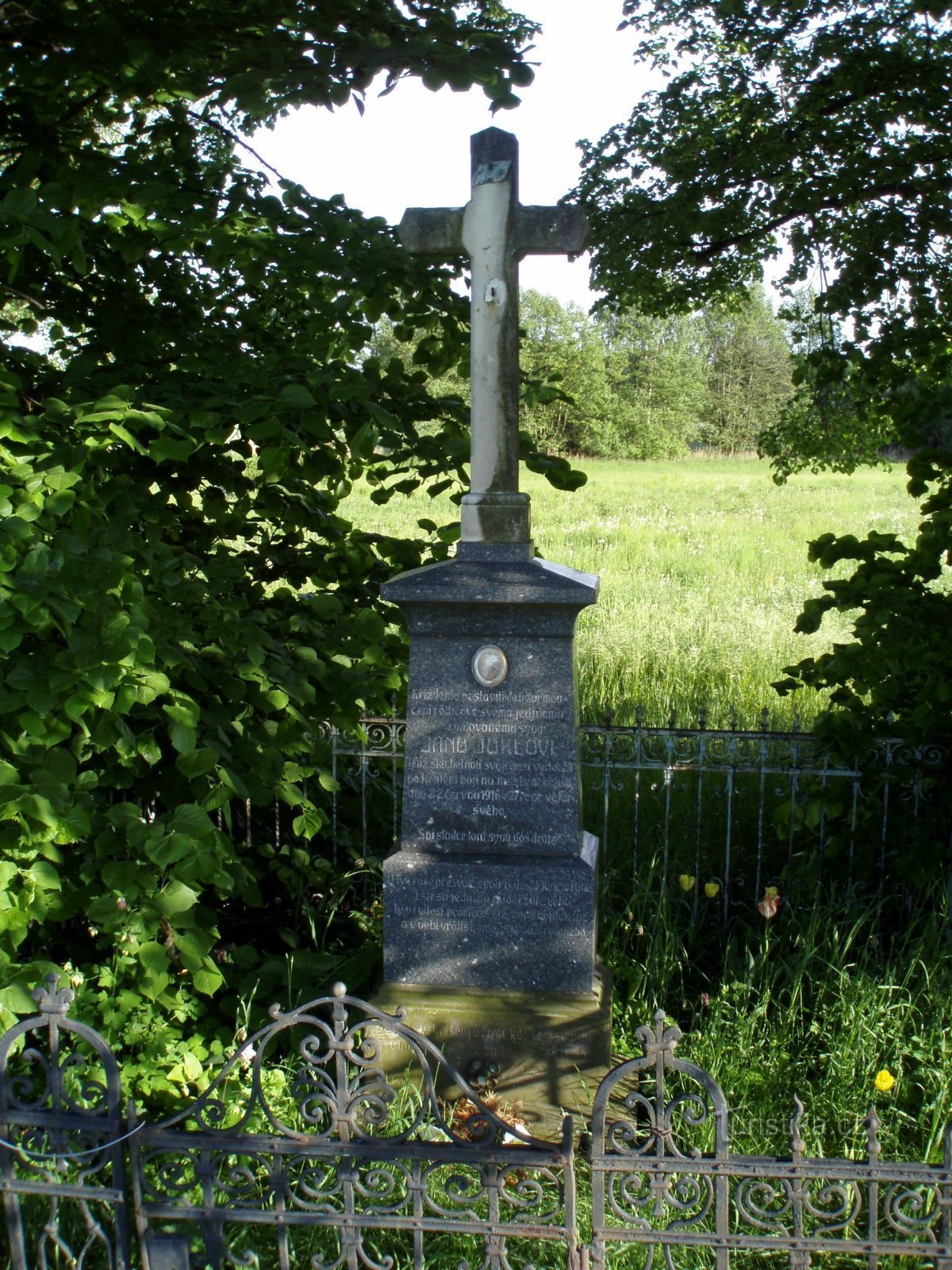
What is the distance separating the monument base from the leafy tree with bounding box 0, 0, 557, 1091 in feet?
1.76

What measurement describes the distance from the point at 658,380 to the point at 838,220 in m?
50.2

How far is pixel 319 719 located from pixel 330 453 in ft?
3.25

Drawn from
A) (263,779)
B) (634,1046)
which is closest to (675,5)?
(263,779)

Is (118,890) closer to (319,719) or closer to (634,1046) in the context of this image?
(319,719)

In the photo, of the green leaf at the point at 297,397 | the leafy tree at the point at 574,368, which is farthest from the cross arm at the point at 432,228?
the leafy tree at the point at 574,368

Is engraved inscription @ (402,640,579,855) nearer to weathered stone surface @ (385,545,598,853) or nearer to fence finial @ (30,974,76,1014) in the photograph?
weathered stone surface @ (385,545,598,853)

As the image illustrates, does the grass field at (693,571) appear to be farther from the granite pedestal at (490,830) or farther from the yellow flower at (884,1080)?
the yellow flower at (884,1080)

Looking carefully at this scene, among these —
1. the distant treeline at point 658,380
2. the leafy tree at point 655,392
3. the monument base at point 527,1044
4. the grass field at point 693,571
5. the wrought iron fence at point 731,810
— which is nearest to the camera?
the monument base at point 527,1044

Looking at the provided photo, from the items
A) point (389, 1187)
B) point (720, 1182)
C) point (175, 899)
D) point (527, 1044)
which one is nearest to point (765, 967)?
point (527, 1044)

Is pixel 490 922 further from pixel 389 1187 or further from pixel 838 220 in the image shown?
pixel 838 220

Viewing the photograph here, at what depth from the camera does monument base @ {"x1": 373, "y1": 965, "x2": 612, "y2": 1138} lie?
3594mm

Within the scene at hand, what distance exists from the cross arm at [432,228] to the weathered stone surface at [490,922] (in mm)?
2037

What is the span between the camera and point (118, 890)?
10.2ft

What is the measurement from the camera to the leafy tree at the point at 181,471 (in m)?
2.93
